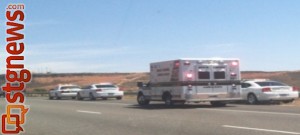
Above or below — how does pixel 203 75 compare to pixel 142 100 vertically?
above

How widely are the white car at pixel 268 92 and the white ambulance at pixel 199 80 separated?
9.76ft

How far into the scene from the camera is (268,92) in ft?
87.0

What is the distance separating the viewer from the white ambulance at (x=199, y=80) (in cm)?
2323

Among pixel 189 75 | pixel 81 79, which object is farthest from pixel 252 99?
pixel 81 79

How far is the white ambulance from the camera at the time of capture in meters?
23.2

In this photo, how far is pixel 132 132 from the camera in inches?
579

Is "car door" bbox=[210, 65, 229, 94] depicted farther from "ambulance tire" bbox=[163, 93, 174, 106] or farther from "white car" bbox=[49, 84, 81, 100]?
"white car" bbox=[49, 84, 81, 100]

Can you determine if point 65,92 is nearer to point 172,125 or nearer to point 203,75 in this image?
point 203,75

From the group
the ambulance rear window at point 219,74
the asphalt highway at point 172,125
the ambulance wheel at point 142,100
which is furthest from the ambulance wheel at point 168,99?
the asphalt highway at point 172,125

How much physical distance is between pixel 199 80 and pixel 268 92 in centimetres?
479

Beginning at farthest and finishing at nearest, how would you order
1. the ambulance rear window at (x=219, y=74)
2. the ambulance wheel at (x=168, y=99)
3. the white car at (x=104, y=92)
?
1. the white car at (x=104, y=92)
2. the ambulance wheel at (x=168, y=99)
3. the ambulance rear window at (x=219, y=74)

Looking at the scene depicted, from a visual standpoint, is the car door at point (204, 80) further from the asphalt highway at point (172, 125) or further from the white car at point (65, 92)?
the white car at point (65, 92)

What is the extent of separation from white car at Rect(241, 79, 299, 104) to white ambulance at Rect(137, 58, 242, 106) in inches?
117

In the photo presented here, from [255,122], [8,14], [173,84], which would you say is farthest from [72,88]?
[8,14]
